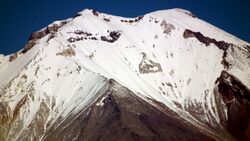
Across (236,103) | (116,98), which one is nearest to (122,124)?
(116,98)

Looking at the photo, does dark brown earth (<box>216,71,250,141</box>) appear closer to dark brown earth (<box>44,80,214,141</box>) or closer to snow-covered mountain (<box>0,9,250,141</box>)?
snow-covered mountain (<box>0,9,250,141</box>)

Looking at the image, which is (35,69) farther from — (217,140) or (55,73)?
(217,140)

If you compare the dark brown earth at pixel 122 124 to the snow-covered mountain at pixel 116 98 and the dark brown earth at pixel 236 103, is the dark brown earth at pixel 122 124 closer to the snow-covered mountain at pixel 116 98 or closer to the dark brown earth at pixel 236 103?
the snow-covered mountain at pixel 116 98

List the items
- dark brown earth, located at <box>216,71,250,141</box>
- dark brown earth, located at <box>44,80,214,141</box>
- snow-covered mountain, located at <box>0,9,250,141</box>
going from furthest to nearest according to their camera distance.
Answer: dark brown earth, located at <box>216,71,250,141</box> < snow-covered mountain, located at <box>0,9,250,141</box> < dark brown earth, located at <box>44,80,214,141</box>

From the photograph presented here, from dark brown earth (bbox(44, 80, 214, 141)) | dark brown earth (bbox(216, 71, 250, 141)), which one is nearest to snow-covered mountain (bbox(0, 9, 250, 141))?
dark brown earth (bbox(216, 71, 250, 141))

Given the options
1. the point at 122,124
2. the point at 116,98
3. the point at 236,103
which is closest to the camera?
the point at 122,124

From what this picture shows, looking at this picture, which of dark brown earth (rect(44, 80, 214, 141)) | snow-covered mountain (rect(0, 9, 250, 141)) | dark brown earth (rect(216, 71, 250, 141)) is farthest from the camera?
dark brown earth (rect(216, 71, 250, 141))

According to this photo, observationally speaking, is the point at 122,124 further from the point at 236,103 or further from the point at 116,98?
the point at 236,103

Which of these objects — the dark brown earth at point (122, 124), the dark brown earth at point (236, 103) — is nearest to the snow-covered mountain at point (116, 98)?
the dark brown earth at point (236, 103)

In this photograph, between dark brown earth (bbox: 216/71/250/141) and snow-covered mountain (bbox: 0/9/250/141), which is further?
dark brown earth (bbox: 216/71/250/141)
